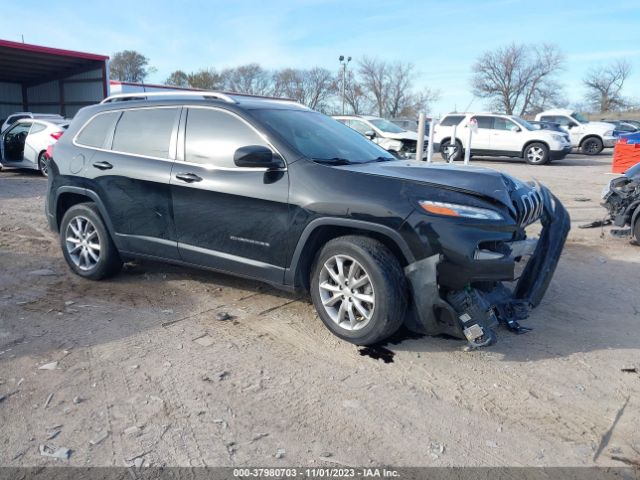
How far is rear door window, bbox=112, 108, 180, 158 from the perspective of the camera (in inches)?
191

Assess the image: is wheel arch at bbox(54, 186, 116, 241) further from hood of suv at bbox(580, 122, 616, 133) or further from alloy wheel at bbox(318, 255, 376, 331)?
hood of suv at bbox(580, 122, 616, 133)

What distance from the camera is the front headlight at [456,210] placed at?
3.62 metres

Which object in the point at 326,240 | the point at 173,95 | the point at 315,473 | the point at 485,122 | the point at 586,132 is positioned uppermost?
the point at 485,122

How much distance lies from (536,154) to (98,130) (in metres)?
17.8

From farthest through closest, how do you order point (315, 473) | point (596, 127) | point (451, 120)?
point (596, 127) < point (451, 120) < point (315, 473)

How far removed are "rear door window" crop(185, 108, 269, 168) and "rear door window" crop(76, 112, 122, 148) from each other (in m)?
1.05

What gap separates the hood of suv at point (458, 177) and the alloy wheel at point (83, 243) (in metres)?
2.70

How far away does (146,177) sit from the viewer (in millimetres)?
4824

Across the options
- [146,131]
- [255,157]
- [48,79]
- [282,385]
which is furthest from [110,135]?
[48,79]

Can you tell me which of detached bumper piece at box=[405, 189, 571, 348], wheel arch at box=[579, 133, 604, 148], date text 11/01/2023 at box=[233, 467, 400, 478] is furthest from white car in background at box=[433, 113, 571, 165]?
date text 11/01/2023 at box=[233, 467, 400, 478]

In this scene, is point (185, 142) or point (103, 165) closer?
point (185, 142)

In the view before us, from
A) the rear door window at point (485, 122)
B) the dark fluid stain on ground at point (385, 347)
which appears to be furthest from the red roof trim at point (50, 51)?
the dark fluid stain on ground at point (385, 347)

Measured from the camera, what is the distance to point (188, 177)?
4.58 m

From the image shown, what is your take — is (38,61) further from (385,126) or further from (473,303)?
(473,303)
